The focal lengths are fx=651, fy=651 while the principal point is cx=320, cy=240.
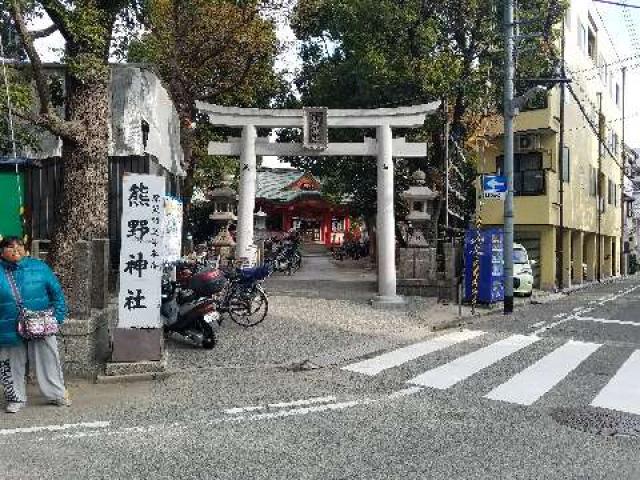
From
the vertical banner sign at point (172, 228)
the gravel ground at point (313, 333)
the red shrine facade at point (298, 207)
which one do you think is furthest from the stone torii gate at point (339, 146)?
the red shrine facade at point (298, 207)

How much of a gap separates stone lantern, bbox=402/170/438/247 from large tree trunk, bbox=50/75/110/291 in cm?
1049

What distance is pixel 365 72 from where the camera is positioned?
21078 millimetres

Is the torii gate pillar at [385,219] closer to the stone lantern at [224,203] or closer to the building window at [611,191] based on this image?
the stone lantern at [224,203]

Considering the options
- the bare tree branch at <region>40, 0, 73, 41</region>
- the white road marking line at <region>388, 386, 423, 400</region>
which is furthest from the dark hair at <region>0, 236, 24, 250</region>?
the white road marking line at <region>388, 386, 423, 400</region>

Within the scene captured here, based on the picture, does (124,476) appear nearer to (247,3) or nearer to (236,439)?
(236,439)

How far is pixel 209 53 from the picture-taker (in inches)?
864

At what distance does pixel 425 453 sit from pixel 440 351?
5216 millimetres

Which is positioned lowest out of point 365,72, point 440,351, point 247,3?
point 440,351

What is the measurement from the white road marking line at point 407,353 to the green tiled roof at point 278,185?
28.9m

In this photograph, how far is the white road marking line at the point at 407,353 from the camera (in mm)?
9109

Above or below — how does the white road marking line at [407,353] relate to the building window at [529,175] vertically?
below

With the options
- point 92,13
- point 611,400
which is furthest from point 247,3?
point 611,400

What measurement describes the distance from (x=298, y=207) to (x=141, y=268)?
35.0 meters

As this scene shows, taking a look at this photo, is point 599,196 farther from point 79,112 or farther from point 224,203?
point 79,112
